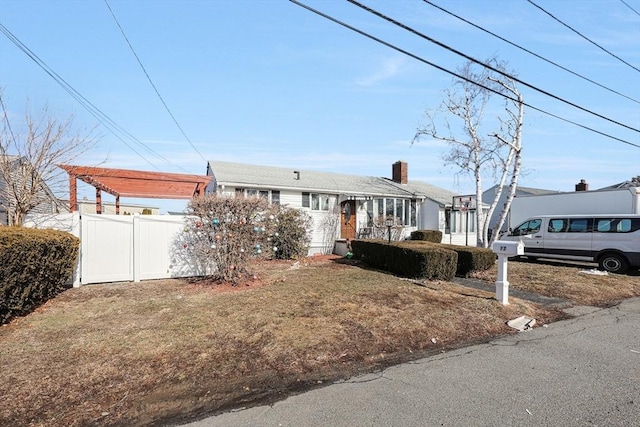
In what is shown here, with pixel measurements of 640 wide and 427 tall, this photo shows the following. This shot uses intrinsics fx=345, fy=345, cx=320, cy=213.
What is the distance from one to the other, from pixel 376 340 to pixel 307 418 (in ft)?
7.50

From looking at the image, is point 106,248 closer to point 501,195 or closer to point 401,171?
point 401,171

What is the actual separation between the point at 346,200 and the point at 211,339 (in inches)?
533

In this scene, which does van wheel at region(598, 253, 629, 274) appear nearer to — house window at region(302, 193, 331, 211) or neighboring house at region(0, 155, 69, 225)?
house window at region(302, 193, 331, 211)

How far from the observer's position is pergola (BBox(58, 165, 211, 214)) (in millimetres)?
9906

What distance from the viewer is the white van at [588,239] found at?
11.9 metres

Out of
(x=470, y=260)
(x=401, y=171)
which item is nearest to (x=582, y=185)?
(x=401, y=171)

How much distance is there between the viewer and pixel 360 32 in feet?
19.7

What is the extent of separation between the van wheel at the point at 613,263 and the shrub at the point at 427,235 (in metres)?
7.63

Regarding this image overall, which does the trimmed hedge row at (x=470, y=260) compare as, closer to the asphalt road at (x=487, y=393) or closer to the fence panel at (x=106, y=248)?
the asphalt road at (x=487, y=393)

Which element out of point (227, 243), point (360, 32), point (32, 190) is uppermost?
point (360, 32)

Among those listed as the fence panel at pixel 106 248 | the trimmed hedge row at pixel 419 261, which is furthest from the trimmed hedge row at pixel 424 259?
the fence panel at pixel 106 248

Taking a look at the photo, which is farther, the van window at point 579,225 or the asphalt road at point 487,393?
the van window at point 579,225

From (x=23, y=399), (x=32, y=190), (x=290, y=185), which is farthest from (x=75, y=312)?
(x=290, y=185)

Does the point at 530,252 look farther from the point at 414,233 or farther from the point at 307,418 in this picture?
the point at 307,418
